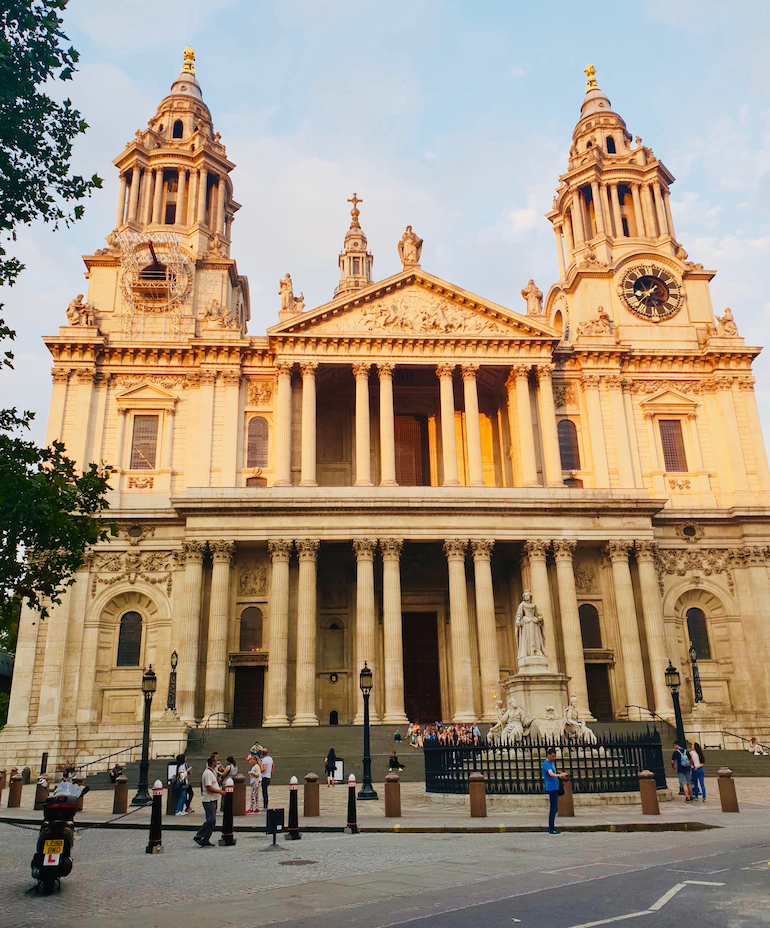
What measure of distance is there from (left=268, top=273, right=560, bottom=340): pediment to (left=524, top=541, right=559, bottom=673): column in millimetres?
11131

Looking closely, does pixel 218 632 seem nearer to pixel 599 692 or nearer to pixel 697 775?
pixel 599 692

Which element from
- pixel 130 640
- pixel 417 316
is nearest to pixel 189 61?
pixel 417 316

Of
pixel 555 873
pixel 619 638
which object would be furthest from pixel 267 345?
pixel 555 873

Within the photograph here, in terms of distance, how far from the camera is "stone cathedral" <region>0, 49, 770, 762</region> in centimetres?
3594

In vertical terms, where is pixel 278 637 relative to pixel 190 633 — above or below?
below

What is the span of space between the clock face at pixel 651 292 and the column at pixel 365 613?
71.5ft

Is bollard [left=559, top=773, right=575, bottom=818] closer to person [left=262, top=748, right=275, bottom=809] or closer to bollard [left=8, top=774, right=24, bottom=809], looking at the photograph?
person [left=262, top=748, right=275, bottom=809]

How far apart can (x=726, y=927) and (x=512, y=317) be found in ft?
118

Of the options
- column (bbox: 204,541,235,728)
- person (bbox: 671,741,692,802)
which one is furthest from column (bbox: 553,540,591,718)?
column (bbox: 204,541,235,728)

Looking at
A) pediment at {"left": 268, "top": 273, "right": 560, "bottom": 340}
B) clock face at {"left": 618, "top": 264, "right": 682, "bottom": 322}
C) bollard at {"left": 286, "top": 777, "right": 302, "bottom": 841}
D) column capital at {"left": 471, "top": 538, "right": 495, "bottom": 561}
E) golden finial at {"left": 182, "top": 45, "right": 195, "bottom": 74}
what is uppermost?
golden finial at {"left": 182, "top": 45, "right": 195, "bottom": 74}

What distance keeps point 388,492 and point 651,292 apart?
20840 mm

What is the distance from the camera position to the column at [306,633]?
111 ft

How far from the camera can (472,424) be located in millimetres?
40688

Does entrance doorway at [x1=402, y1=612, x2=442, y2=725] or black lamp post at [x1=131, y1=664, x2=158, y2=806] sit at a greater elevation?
entrance doorway at [x1=402, y1=612, x2=442, y2=725]
